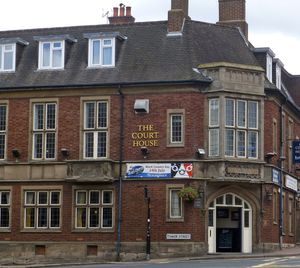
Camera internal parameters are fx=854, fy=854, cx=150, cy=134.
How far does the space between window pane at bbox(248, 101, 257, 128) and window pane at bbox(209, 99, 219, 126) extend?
1827mm

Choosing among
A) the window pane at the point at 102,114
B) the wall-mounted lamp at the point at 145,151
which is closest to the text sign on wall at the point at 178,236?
the wall-mounted lamp at the point at 145,151

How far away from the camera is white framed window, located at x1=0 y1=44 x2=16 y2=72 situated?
4838 centimetres

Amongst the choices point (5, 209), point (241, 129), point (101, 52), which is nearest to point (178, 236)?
point (241, 129)

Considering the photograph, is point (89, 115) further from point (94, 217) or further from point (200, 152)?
point (200, 152)

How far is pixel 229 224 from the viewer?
4553 cm

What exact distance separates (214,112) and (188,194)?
4.63m

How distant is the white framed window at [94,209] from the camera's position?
1772 inches

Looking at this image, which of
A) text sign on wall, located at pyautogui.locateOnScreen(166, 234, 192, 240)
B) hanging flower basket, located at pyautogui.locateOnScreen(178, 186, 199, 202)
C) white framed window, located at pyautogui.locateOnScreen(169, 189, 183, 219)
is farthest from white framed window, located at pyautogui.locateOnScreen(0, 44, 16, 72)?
text sign on wall, located at pyautogui.locateOnScreen(166, 234, 192, 240)

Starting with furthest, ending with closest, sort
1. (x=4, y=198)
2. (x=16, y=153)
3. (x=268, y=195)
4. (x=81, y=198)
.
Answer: (x=4, y=198) → (x=16, y=153) → (x=81, y=198) → (x=268, y=195)

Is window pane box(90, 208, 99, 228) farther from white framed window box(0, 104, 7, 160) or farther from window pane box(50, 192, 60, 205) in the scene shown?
white framed window box(0, 104, 7, 160)

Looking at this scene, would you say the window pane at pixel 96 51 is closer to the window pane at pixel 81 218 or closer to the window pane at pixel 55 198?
the window pane at pixel 55 198

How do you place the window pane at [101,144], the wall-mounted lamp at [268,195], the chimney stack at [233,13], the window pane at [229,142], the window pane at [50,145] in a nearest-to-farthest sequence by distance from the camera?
the window pane at [229,142]
the wall-mounted lamp at [268,195]
the window pane at [101,144]
the window pane at [50,145]
the chimney stack at [233,13]

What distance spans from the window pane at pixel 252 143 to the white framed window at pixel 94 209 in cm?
762

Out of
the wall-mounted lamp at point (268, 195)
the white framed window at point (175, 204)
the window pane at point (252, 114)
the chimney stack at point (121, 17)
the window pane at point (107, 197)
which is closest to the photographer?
the white framed window at point (175, 204)
